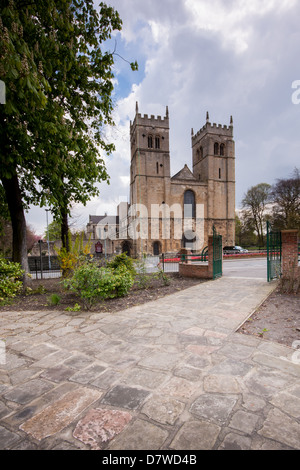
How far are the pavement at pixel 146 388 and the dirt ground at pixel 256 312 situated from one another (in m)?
0.48

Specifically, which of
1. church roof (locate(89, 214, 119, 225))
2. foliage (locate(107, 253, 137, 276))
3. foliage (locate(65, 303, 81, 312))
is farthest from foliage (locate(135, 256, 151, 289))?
church roof (locate(89, 214, 119, 225))

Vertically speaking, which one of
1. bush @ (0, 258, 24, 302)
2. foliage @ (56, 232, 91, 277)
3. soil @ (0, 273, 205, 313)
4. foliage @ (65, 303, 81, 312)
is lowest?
soil @ (0, 273, 205, 313)

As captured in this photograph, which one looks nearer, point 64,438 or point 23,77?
point 64,438

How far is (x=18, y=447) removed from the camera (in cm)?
155

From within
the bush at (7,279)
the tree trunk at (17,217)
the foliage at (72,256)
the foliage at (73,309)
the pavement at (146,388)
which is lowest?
the foliage at (73,309)

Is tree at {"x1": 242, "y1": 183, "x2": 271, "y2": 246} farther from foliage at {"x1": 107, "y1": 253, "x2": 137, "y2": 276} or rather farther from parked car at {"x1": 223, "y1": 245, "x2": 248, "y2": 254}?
foliage at {"x1": 107, "y1": 253, "x2": 137, "y2": 276}

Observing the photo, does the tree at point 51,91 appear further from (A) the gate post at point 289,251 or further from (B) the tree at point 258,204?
(B) the tree at point 258,204

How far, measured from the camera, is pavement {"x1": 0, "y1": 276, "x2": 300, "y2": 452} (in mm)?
1625

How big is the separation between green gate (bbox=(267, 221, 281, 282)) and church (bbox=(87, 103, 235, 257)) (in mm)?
24502

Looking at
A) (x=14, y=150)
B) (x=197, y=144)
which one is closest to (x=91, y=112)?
(x=14, y=150)

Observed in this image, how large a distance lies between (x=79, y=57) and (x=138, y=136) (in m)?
30.4

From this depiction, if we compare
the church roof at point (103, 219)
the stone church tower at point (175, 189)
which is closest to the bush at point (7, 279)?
the stone church tower at point (175, 189)

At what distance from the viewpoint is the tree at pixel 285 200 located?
3238 centimetres
